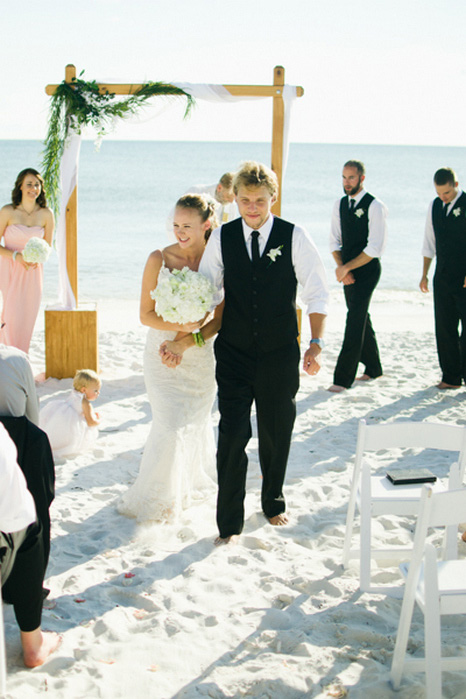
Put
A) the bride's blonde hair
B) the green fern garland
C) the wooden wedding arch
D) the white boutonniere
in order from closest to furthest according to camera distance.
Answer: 1. the white boutonniere
2. the bride's blonde hair
3. the green fern garland
4. the wooden wedding arch

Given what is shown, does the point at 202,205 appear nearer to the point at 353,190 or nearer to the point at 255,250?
the point at 255,250

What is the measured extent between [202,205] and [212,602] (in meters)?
2.23

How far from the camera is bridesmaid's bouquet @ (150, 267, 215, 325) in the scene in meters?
4.03

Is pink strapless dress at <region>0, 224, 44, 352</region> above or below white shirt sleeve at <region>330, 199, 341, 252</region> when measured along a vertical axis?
below

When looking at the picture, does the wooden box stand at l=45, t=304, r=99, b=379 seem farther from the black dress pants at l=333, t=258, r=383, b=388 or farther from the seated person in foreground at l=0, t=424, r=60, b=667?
the seated person in foreground at l=0, t=424, r=60, b=667

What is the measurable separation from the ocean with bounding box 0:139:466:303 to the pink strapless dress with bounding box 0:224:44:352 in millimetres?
845

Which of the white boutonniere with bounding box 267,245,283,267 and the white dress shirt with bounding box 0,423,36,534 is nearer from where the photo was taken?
the white dress shirt with bounding box 0,423,36,534

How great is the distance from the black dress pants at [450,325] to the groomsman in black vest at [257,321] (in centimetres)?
359

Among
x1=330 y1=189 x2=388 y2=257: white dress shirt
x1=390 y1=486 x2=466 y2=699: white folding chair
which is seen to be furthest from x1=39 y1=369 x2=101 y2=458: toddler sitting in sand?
x1=390 y1=486 x2=466 y2=699: white folding chair

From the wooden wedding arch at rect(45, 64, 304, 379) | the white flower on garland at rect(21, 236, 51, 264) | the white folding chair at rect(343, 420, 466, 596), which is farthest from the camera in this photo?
A: the wooden wedding arch at rect(45, 64, 304, 379)

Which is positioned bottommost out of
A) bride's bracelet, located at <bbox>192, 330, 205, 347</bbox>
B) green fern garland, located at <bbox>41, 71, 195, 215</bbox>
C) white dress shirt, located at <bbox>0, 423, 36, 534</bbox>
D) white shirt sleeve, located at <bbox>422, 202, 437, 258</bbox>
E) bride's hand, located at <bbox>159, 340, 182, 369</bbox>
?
white dress shirt, located at <bbox>0, 423, 36, 534</bbox>

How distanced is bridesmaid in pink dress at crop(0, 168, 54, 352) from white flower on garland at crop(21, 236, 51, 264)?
214 millimetres

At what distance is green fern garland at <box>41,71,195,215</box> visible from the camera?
7.19 meters

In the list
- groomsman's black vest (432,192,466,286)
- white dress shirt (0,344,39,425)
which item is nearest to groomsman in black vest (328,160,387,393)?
groomsman's black vest (432,192,466,286)
